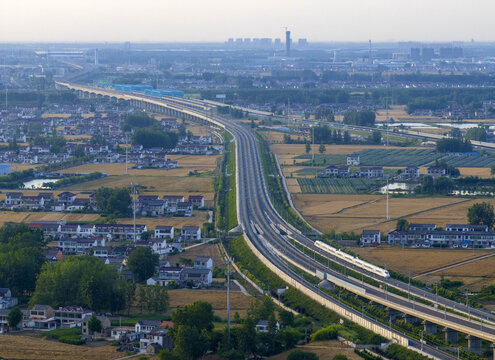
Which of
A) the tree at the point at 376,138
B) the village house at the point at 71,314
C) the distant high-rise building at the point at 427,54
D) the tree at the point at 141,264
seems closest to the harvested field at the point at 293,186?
the tree at the point at 376,138

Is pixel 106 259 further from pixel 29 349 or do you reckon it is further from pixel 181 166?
pixel 181 166

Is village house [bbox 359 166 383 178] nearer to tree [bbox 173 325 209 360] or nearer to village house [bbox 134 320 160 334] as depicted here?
village house [bbox 134 320 160 334]

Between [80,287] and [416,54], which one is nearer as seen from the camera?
[80,287]

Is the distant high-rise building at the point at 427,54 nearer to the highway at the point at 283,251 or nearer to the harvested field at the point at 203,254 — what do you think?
the highway at the point at 283,251

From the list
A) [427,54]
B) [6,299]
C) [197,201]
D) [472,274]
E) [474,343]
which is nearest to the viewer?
[474,343]

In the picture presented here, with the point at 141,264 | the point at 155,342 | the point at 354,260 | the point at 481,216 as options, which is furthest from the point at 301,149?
the point at 155,342

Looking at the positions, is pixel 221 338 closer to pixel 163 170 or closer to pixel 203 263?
pixel 203 263
